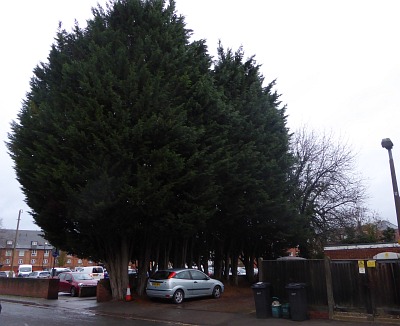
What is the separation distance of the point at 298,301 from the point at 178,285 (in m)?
6.78

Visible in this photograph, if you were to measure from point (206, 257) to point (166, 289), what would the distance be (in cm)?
1107

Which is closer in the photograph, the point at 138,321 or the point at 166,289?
the point at 138,321

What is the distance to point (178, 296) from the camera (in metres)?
18.3

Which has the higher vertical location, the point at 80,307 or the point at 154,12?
the point at 154,12

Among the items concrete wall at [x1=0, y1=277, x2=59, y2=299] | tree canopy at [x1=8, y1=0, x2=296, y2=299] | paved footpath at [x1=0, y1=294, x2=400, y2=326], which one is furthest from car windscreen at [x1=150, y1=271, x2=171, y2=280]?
concrete wall at [x1=0, y1=277, x2=59, y2=299]

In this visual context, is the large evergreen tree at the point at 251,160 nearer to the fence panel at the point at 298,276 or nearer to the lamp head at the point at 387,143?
the fence panel at the point at 298,276

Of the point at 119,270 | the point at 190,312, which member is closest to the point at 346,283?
the point at 190,312

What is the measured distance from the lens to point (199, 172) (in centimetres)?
1800

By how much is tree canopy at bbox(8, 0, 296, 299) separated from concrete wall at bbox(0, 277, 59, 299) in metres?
4.48

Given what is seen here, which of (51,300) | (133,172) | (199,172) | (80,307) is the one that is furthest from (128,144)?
(51,300)

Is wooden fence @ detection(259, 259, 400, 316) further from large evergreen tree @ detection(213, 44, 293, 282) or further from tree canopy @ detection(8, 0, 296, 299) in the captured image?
large evergreen tree @ detection(213, 44, 293, 282)

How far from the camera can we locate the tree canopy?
16.5 meters

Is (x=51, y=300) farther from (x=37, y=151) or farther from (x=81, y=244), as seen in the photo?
(x=37, y=151)

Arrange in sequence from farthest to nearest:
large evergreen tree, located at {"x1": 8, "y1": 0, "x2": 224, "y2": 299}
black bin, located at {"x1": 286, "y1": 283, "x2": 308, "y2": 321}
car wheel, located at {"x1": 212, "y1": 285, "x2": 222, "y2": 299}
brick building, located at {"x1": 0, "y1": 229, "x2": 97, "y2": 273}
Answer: brick building, located at {"x1": 0, "y1": 229, "x2": 97, "y2": 273}, car wheel, located at {"x1": 212, "y1": 285, "x2": 222, "y2": 299}, large evergreen tree, located at {"x1": 8, "y1": 0, "x2": 224, "y2": 299}, black bin, located at {"x1": 286, "y1": 283, "x2": 308, "y2": 321}
